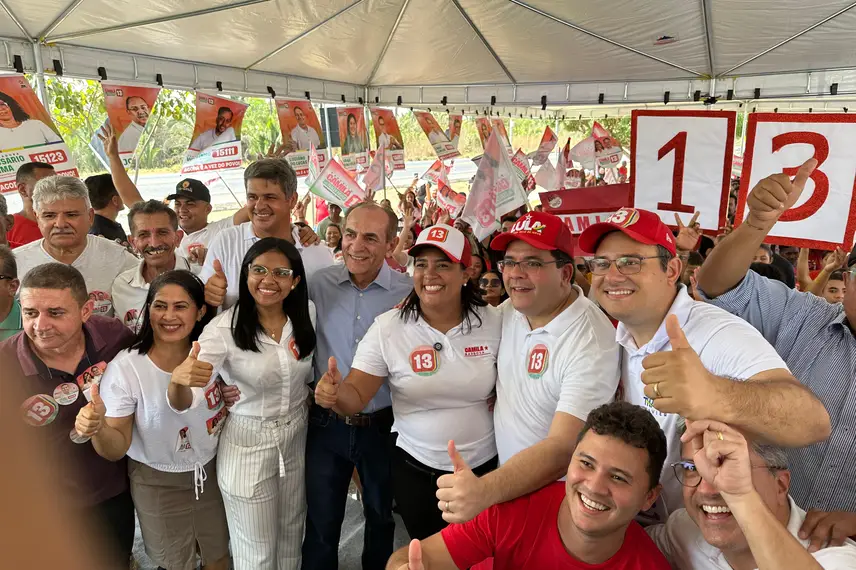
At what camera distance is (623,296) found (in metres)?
1.77

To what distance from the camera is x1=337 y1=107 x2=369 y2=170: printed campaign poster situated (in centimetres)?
721

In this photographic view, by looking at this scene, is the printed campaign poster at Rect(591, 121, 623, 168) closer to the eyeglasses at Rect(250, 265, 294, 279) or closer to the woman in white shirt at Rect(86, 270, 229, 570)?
the eyeglasses at Rect(250, 265, 294, 279)

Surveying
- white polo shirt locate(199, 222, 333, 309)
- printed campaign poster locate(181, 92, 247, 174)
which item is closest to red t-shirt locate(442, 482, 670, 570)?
white polo shirt locate(199, 222, 333, 309)

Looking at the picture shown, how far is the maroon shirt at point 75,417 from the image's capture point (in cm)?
204

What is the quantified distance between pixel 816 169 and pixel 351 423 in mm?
2420

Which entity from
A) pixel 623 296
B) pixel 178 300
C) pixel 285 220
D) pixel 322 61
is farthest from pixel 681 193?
pixel 322 61

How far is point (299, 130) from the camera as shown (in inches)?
261

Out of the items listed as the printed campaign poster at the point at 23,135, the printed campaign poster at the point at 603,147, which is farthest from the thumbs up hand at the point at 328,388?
the printed campaign poster at the point at 603,147

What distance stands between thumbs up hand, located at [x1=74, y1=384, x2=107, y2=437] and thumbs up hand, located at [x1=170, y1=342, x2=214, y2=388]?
27 centimetres

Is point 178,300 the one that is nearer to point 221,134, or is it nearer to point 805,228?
point 805,228

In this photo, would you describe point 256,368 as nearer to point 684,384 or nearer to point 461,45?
point 684,384

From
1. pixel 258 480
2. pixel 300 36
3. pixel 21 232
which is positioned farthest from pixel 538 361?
pixel 300 36

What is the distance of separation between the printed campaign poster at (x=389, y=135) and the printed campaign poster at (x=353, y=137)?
0.20 m

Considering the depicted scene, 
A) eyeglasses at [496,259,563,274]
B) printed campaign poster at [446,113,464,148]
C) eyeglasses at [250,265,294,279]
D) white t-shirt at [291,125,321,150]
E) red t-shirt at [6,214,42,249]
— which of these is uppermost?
printed campaign poster at [446,113,464,148]
